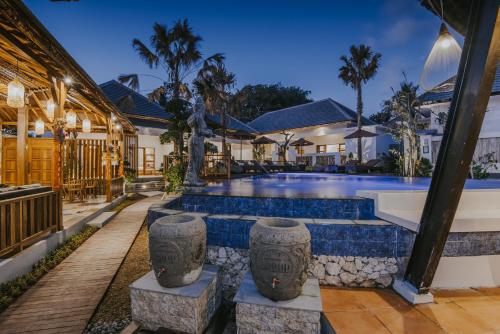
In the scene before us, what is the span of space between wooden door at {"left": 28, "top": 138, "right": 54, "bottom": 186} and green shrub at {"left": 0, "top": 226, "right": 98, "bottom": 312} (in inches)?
194

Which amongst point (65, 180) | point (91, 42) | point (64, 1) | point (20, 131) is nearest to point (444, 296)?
point (64, 1)

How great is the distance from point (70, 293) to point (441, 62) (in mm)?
5521

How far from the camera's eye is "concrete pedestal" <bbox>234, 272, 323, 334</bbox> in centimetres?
231

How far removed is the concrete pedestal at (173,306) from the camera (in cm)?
254

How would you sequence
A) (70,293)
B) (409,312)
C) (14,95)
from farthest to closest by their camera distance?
(14,95), (70,293), (409,312)

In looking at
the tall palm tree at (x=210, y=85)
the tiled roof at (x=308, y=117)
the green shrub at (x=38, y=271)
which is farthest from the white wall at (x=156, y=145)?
the green shrub at (x=38, y=271)

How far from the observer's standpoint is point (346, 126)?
67.5 ft

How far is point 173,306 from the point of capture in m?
2.58

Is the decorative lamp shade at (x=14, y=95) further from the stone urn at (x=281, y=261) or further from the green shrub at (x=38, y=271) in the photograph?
the stone urn at (x=281, y=261)

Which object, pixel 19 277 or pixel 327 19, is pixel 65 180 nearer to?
pixel 19 277

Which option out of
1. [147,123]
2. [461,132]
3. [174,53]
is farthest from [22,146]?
[147,123]

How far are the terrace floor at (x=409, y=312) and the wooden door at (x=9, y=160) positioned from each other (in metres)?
11.4

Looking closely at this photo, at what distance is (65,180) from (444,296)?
11208 mm

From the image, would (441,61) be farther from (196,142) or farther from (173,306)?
(196,142)
